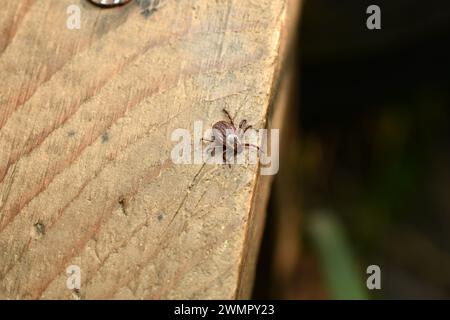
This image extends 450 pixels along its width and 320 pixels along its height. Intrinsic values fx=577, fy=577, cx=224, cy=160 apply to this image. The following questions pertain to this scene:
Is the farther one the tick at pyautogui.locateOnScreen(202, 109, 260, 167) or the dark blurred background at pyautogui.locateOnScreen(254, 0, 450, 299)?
the dark blurred background at pyautogui.locateOnScreen(254, 0, 450, 299)

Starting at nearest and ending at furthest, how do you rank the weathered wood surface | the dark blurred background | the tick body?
the weathered wood surface, the tick body, the dark blurred background

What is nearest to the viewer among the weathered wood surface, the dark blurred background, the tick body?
the weathered wood surface

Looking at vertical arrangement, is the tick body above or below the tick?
above

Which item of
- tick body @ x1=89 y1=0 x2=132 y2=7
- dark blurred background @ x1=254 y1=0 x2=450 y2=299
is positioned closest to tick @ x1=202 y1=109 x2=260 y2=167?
tick body @ x1=89 y1=0 x2=132 y2=7

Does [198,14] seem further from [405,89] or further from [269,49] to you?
[405,89]

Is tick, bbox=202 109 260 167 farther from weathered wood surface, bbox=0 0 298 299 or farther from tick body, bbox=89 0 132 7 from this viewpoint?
tick body, bbox=89 0 132 7

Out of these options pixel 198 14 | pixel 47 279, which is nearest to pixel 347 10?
pixel 198 14

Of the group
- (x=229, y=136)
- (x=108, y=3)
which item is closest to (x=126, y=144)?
(x=229, y=136)
